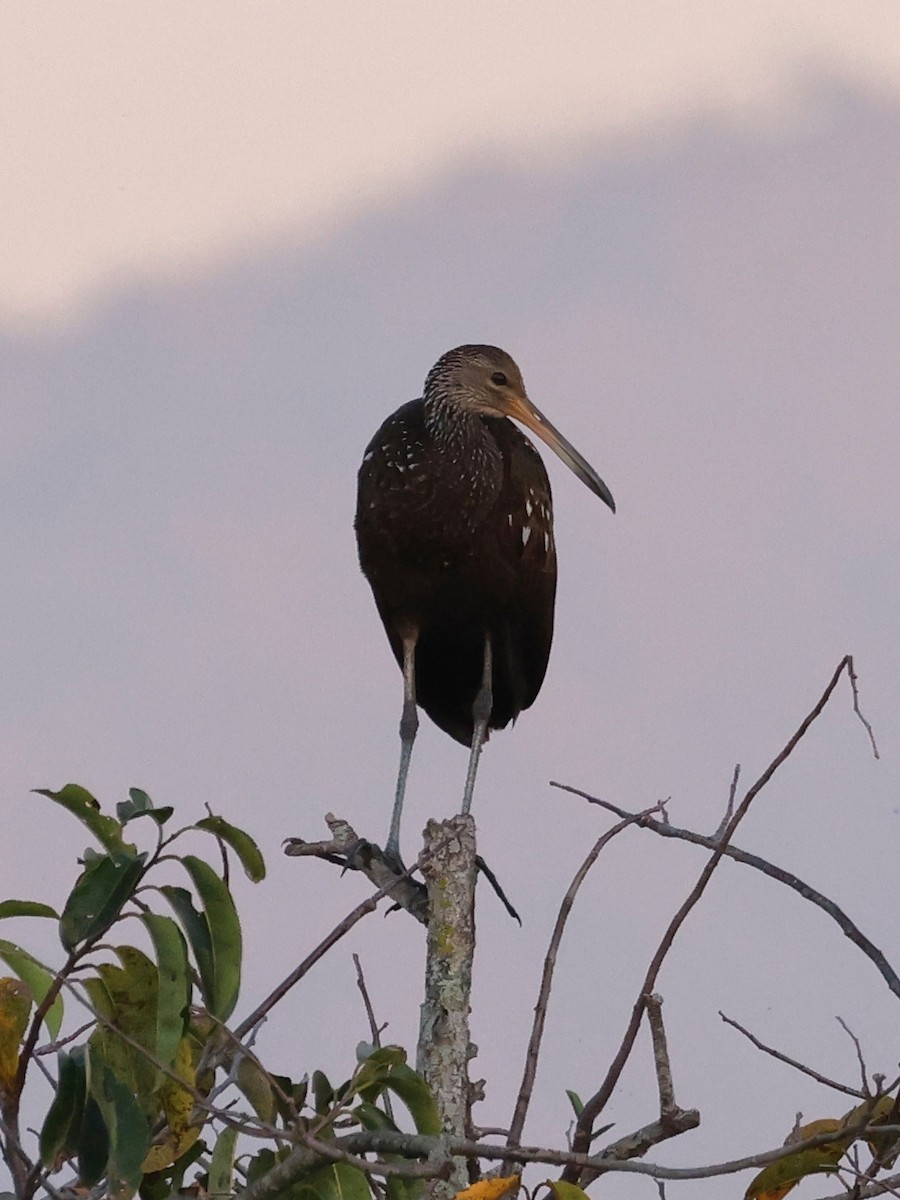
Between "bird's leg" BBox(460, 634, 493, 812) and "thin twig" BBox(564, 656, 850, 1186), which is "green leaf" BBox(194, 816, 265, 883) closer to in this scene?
"thin twig" BBox(564, 656, 850, 1186)

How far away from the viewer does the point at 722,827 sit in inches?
105

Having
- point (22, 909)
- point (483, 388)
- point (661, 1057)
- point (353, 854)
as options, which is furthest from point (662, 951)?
point (483, 388)

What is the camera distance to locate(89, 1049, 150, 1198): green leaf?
192 cm

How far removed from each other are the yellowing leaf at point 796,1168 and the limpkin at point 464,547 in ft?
8.84

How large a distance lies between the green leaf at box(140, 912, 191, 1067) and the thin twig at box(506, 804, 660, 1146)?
506 mm

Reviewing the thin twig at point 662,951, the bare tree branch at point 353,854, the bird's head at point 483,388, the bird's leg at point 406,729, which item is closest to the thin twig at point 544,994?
the thin twig at point 662,951

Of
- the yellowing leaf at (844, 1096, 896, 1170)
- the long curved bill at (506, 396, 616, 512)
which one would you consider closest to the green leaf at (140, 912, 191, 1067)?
the yellowing leaf at (844, 1096, 896, 1170)

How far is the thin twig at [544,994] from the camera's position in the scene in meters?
2.41

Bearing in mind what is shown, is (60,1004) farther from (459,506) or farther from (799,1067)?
(459,506)

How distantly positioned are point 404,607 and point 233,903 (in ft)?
9.96

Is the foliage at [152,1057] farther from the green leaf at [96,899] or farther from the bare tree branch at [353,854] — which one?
the bare tree branch at [353,854]

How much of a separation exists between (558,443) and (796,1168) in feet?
11.3

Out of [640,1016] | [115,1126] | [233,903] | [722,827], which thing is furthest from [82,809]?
[722,827]

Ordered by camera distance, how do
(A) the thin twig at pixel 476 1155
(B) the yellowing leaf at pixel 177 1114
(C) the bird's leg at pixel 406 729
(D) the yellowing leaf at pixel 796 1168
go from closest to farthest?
(A) the thin twig at pixel 476 1155, (B) the yellowing leaf at pixel 177 1114, (D) the yellowing leaf at pixel 796 1168, (C) the bird's leg at pixel 406 729
